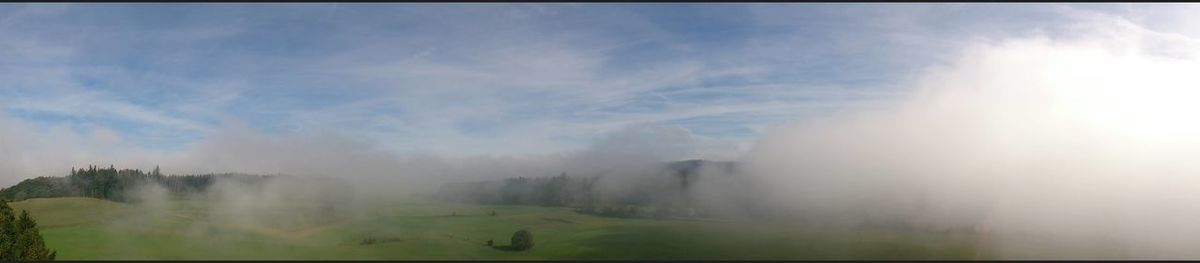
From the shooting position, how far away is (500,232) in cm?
8062

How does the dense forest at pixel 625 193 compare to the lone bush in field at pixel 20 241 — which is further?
the dense forest at pixel 625 193

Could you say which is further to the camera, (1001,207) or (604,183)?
(604,183)

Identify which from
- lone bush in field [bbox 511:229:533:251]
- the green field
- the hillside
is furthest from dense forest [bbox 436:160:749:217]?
the hillside

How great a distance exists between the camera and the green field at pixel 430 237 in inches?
2682

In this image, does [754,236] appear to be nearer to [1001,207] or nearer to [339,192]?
[1001,207]

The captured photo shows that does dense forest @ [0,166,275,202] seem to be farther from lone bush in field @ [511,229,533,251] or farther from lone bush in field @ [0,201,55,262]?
lone bush in field @ [511,229,533,251]

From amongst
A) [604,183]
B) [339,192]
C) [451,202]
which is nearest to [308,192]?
[339,192]

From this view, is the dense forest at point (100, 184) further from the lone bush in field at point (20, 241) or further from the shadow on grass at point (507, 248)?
the shadow on grass at point (507, 248)

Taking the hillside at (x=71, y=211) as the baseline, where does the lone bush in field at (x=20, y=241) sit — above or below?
below

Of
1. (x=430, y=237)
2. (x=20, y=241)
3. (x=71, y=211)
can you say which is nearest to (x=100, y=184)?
(x=71, y=211)

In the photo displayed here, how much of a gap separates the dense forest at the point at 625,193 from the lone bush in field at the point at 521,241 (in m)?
32.5

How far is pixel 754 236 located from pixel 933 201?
45.3m

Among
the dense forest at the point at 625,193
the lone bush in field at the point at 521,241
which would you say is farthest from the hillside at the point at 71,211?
the lone bush in field at the point at 521,241

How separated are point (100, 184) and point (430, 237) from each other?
10837 centimetres
